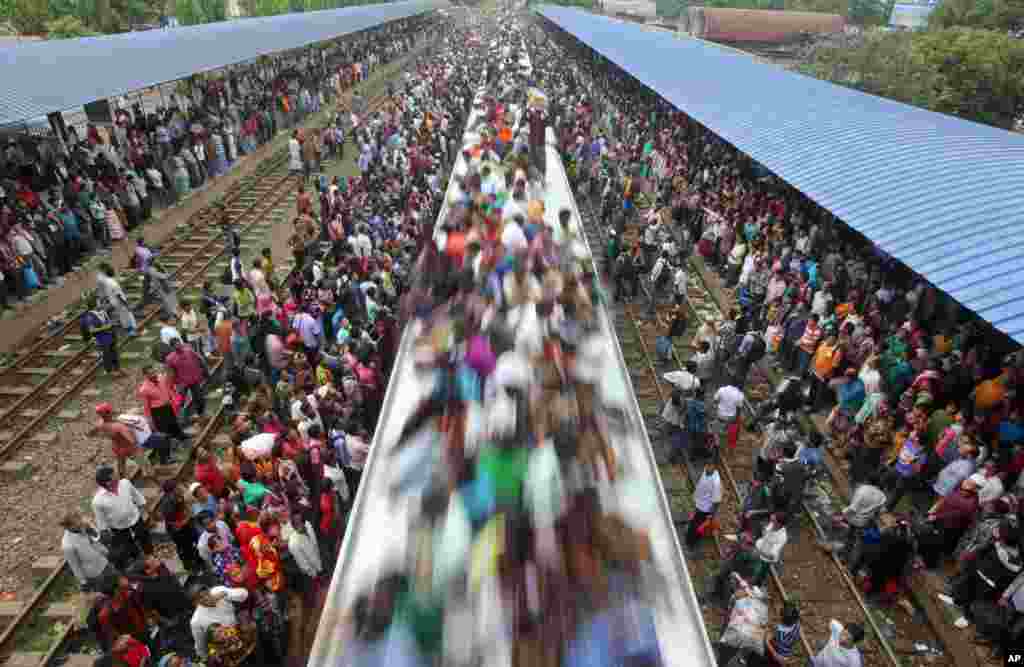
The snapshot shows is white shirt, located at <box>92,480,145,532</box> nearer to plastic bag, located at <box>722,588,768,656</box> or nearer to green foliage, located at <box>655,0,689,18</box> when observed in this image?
plastic bag, located at <box>722,588,768,656</box>

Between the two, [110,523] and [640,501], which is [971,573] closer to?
[640,501]

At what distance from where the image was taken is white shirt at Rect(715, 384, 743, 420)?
26.5 feet

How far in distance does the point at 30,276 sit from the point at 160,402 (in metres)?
5.52

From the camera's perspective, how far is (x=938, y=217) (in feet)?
26.2

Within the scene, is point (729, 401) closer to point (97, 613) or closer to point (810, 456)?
point (810, 456)

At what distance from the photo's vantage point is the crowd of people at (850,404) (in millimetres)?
6105

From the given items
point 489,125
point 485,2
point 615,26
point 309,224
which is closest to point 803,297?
point 309,224

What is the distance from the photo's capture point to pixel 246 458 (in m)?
6.22

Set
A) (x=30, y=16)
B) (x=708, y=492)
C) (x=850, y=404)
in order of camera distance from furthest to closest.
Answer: (x=30, y=16)
(x=850, y=404)
(x=708, y=492)

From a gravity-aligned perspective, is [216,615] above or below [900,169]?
below

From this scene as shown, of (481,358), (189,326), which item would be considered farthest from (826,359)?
(189,326)

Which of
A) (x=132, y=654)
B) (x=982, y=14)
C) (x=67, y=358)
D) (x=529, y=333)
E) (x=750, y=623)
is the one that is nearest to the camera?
(x=132, y=654)

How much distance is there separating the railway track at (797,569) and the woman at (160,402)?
6569mm

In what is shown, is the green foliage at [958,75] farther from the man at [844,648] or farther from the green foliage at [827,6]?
the green foliage at [827,6]
